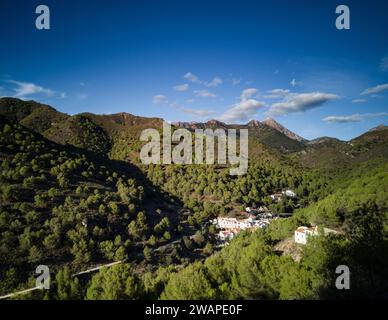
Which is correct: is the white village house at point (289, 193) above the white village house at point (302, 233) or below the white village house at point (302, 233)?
above

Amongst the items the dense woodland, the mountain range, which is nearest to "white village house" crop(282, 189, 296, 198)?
the dense woodland

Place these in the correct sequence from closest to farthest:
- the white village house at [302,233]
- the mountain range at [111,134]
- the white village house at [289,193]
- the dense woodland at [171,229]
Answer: the dense woodland at [171,229] < the white village house at [302,233] < the white village house at [289,193] < the mountain range at [111,134]

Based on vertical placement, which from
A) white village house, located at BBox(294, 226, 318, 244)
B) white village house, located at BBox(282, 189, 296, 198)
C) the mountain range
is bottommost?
white village house, located at BBox(294, 226, 318, 244)

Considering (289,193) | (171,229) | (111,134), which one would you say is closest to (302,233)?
(171,229)

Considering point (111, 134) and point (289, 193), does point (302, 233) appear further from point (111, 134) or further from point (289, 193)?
point (111, 134)

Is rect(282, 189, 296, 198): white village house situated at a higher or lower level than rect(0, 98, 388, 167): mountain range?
lower

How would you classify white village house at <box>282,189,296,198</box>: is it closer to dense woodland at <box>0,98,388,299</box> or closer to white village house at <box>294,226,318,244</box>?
dense woodland at <box>0,98,388,299</box>

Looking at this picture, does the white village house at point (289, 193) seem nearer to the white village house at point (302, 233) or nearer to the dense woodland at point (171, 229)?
the dense woodland at point (171, 229)

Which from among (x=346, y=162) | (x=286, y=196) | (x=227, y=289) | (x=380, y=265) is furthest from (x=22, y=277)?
(x=346, y=162)

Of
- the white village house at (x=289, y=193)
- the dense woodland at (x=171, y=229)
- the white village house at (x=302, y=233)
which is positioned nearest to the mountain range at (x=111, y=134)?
the dense woodland at (x=171, y=229)
